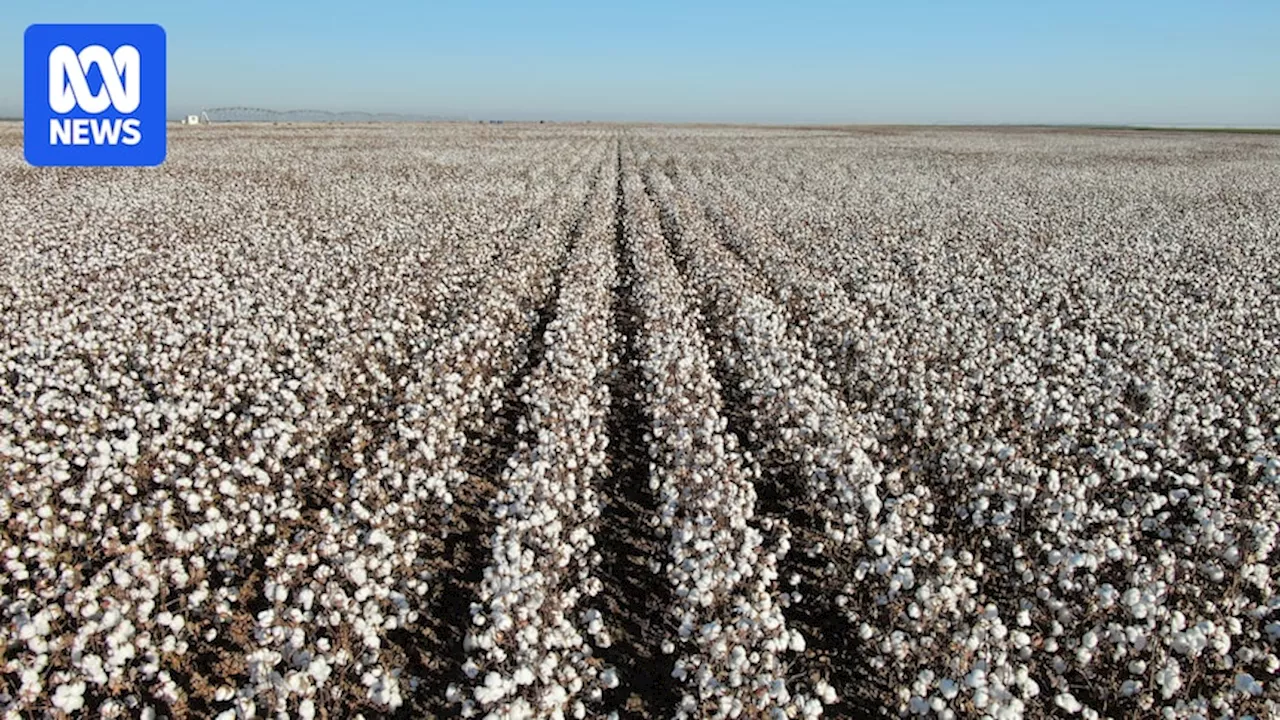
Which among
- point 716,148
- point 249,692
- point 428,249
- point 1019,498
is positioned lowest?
point 249,692

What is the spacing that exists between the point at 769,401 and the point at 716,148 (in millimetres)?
54322

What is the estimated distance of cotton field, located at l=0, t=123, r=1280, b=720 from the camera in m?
5.40

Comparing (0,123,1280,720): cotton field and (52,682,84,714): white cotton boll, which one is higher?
(0,123,1280,720): cotton field

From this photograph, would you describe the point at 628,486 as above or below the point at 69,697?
above

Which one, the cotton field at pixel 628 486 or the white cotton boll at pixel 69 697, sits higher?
the cotton field at pixel 628 486

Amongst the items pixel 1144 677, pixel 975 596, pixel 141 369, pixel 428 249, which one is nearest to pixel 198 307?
pixel 141 369

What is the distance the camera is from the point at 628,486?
8.34m

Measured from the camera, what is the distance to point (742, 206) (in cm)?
2816

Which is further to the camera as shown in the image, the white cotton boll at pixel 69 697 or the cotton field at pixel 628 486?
the cotton field at pixel 628 486

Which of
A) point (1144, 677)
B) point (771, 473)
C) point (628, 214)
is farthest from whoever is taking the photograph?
point (628, 214)

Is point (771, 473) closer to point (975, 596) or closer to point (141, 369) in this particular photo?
point (975, 596)

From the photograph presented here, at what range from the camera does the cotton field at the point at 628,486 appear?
5402 mm

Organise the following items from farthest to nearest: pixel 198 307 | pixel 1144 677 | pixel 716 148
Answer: pixel 716 148 < pixel 198 307 < pixel 1144 677

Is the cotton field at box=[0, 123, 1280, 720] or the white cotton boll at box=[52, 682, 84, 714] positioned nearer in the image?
the white cotton boll at box=[52, 682, 84, 714]
